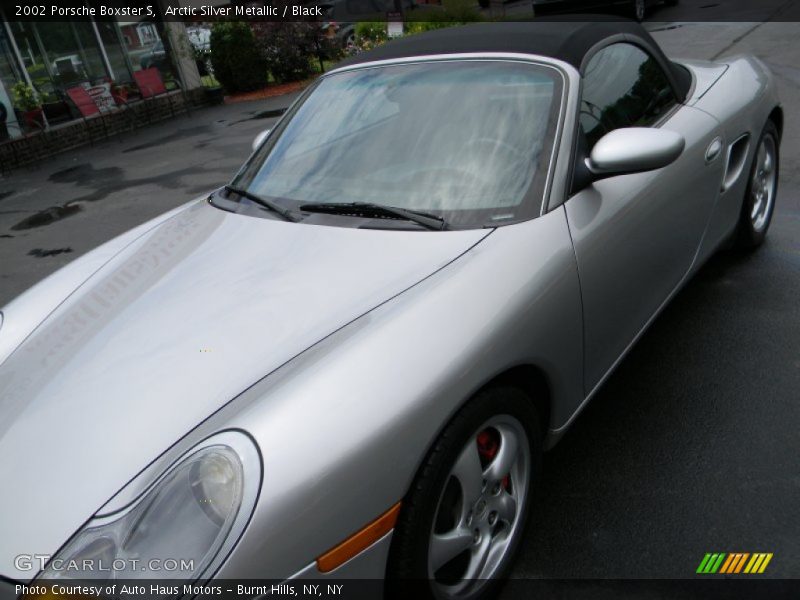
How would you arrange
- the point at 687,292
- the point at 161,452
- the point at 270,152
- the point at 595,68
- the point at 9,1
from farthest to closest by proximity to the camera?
1. the point at 9,1
2. the point at 687,292
3. the point at 270,152
4. the point at 595,68
5. the point at 161,452

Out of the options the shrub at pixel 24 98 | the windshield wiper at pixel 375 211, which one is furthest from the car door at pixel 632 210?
the shrub at pixel 24 98

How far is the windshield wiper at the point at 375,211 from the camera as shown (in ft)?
7.07

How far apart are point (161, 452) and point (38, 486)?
0.29m

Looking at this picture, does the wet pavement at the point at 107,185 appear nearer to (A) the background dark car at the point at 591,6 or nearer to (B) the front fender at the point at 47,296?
(B) the front fender at the point at 47,296

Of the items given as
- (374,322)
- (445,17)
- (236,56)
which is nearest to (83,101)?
(236,56)

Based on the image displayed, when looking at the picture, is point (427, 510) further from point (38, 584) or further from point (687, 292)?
point (687, 292)

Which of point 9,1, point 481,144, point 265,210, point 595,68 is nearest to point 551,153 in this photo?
point 481,144

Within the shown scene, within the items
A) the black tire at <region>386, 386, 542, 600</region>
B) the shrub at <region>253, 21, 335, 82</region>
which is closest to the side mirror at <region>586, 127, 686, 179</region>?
the black tire at <region>386, 386, 542, 600</region>

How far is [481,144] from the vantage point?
2.35 m

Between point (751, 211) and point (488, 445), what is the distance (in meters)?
2.54

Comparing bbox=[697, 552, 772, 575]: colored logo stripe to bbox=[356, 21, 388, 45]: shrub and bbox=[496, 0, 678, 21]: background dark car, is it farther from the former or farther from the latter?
bbox=[496, 0, 678, 21]: background dark car

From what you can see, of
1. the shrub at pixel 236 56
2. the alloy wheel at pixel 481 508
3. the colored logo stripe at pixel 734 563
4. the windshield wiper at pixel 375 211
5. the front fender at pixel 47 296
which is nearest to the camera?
the alloy wheel at pixel 481 508

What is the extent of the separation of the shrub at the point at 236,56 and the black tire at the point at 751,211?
1381cm

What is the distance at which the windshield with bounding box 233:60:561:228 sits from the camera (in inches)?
88.0
